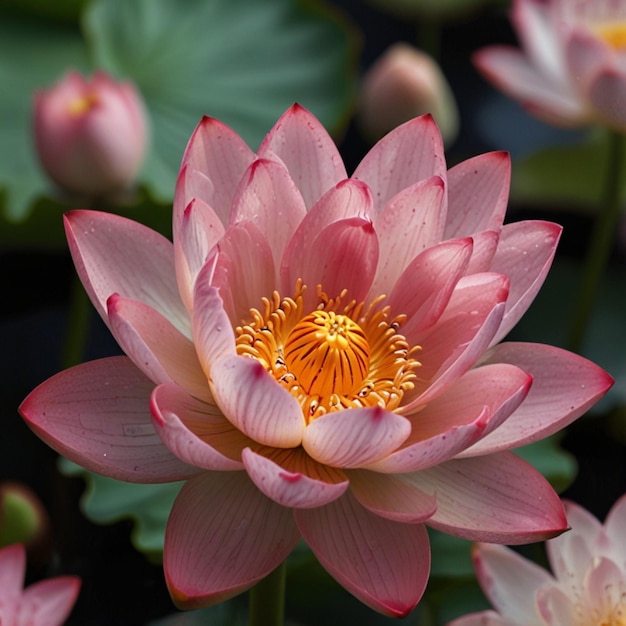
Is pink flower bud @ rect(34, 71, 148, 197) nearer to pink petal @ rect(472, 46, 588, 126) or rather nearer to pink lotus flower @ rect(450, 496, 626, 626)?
pink petal @ rect(472, 46, 588, 126)

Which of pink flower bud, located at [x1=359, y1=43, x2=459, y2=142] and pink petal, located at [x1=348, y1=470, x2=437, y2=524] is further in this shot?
pink flower bud, located at [x1=359, y1=43, x2=459, y2=142]

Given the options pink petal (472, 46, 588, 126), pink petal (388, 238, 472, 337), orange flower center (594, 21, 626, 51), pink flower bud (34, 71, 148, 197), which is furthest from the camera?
orange flower center (594, 21, 626, 51)

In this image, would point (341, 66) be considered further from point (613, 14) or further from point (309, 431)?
point (309, 431)

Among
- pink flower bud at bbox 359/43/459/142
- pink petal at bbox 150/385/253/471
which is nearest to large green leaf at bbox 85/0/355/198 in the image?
pink flower bud at bbox 359/43/459/142

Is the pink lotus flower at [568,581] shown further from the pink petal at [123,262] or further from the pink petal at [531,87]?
the pink petal at [531,87]

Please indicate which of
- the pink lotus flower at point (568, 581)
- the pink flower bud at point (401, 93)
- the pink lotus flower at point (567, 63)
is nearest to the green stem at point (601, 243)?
the pink lotus flower at point (567, 63)

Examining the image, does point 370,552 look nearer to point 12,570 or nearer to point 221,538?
point 221,538

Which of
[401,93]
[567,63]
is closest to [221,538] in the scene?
[567,63]
